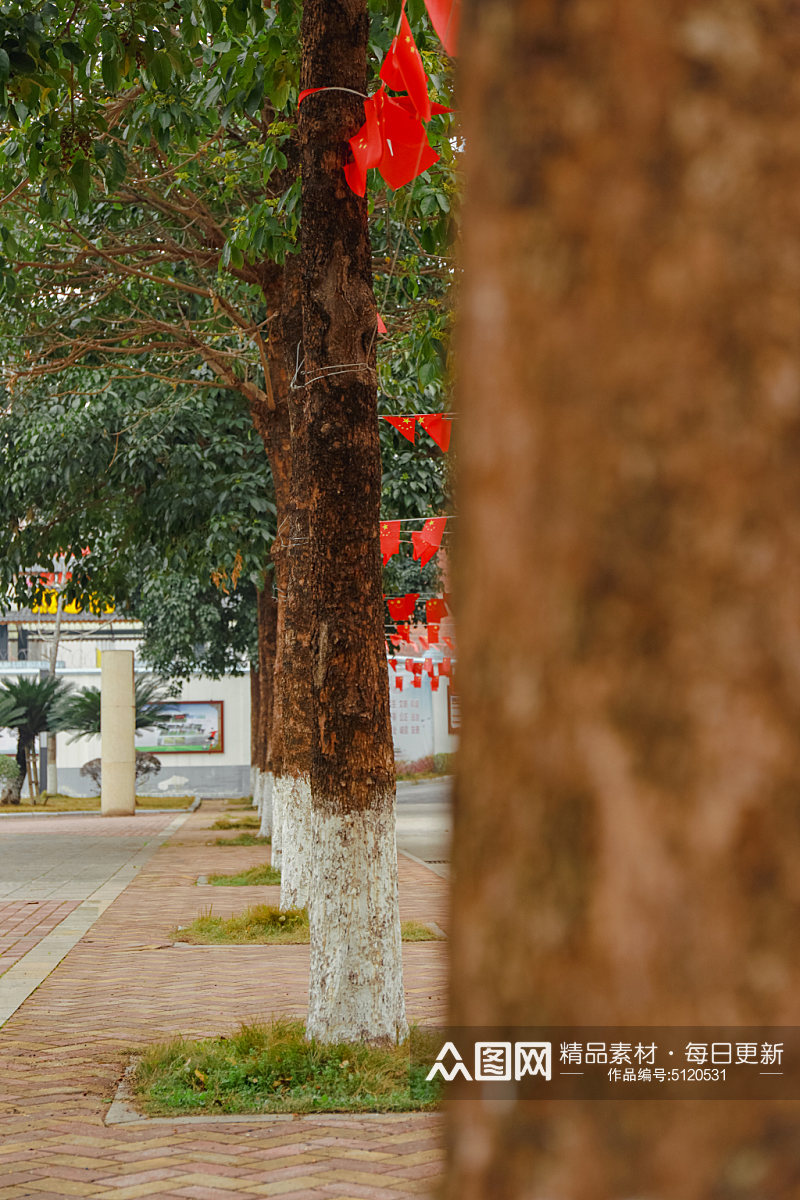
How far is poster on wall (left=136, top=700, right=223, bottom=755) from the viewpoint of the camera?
4066 cm

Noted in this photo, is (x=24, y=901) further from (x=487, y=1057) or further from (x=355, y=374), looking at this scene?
(x=487, y=1057)

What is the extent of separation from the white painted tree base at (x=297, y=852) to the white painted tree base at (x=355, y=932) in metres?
4.43

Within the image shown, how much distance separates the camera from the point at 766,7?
0.97 meters

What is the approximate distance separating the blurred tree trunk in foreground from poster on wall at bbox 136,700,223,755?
132ft

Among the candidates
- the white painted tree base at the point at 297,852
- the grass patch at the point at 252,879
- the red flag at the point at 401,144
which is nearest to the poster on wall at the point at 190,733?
the grass patch at the point at 252,879

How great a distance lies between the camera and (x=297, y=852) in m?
10.1

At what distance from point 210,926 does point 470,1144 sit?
9078mm

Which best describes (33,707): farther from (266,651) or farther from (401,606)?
(401,606)

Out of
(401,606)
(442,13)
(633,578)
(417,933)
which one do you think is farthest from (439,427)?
(401,606)

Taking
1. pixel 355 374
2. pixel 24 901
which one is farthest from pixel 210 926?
pixel 355 374

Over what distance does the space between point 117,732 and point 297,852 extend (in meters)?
17.1

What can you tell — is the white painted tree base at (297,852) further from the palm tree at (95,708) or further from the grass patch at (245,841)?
the palm tree at (95,708)

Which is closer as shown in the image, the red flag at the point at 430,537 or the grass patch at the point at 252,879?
the grass patch at the point at 252,879

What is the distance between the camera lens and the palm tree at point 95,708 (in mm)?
31844
